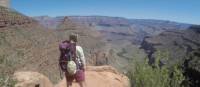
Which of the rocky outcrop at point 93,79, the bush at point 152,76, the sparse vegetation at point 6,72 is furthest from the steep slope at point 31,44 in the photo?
the sparse vegetation at point 6,72

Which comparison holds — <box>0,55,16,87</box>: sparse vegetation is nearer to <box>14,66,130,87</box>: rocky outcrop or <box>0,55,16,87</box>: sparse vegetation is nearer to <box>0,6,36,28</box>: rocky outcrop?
<box>14,66,130,87</box>: rocky outcrop

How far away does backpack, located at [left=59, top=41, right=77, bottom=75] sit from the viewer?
1376 centimetres

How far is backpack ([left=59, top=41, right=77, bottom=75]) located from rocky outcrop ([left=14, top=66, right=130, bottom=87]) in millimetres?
2368

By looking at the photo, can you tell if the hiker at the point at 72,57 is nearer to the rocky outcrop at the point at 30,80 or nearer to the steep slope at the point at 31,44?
the rocky outcrop at the point at 30,80

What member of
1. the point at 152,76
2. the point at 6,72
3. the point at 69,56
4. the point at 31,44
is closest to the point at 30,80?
the point at 69,56

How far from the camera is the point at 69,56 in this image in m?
13.8

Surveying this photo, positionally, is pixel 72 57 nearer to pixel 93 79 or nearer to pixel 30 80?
pixel 30 80

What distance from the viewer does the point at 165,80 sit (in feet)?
61.8

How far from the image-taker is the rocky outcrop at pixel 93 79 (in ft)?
55.1

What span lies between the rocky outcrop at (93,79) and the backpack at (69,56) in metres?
2.37

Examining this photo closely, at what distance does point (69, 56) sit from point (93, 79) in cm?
443

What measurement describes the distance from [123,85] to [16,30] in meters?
39.2

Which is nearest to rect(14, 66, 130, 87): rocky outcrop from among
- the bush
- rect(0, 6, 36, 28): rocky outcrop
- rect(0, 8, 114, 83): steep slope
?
the bush

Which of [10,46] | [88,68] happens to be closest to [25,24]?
[10,46]
